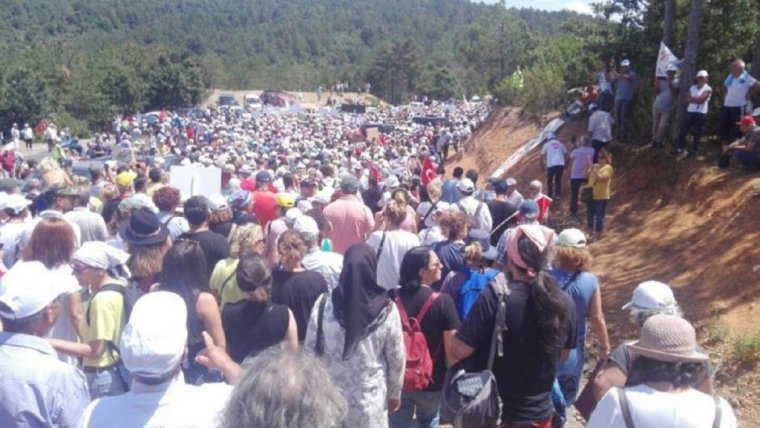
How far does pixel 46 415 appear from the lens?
310 cm

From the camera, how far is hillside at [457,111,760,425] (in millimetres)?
7630

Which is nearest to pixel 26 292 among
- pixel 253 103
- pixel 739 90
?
pixel 739 90

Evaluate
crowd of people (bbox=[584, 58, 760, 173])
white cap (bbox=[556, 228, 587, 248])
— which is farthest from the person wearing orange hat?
white cap (bbox=[556, 228, 587, 248])

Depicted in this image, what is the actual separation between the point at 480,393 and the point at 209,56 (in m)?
147

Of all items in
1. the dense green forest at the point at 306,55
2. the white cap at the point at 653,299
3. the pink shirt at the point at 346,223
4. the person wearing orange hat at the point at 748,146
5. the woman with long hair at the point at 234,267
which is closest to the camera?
the white cap at the point at 653,299

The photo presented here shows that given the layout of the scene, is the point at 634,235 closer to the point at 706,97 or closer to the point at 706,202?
the point at 706,202

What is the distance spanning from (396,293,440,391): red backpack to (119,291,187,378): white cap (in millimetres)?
1763

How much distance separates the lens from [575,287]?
4703 mm

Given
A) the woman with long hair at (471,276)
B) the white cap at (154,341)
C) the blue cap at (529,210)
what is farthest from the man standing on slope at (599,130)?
the white cap at (154,341)

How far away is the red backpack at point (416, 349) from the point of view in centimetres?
432

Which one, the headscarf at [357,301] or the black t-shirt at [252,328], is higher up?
the headscarf at [357,301]

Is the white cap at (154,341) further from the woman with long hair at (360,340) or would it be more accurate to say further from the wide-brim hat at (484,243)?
the wide-brim hat at (484,243)

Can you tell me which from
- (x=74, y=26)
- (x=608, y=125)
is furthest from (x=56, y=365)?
(x=74, y=26)

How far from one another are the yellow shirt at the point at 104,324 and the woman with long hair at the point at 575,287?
2555 mm
